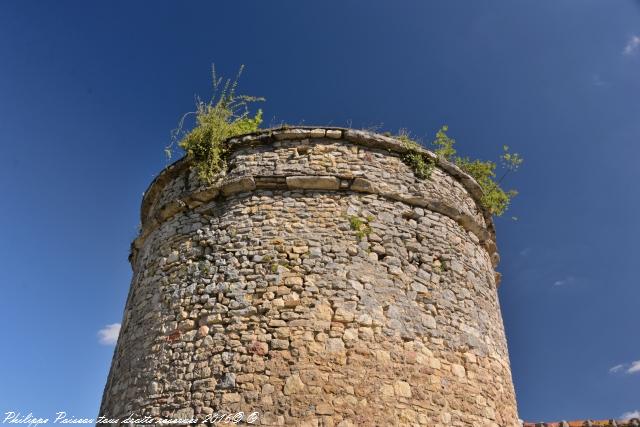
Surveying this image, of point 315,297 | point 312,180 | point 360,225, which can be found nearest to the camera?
point 315,297

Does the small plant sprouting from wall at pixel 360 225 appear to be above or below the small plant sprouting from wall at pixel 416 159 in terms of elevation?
below

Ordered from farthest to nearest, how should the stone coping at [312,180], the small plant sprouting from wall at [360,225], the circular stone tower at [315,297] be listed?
the stone coping at [312,180] < the small plant sprouting from wall at [360,225] < the circular stone tower at [315,297]

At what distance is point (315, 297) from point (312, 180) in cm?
149

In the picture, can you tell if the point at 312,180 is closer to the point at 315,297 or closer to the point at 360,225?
the point at 360,225

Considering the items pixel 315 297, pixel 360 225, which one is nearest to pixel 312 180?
pixel 360 225

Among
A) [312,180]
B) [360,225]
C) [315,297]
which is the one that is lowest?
[315,297]

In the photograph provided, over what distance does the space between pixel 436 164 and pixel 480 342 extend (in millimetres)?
2421

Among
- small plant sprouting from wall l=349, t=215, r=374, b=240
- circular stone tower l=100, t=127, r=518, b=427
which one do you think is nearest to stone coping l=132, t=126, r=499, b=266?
circular stone tower l=100, t=127, r=518, b=427

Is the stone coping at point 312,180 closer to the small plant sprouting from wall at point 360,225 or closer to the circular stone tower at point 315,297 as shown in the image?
the circular stone tower at point 315,297

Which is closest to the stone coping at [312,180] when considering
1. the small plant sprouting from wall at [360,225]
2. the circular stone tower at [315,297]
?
the circular stone tower at [315,297]

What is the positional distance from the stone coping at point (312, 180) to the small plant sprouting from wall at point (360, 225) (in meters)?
0.40

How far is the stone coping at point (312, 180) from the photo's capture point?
632 centimetres

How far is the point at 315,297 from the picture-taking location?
18.2 feet

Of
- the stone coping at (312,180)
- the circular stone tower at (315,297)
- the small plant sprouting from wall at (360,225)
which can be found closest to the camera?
the circular stone tower at (315,297)
